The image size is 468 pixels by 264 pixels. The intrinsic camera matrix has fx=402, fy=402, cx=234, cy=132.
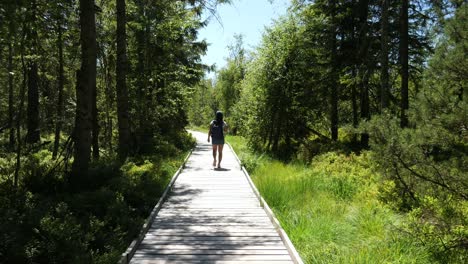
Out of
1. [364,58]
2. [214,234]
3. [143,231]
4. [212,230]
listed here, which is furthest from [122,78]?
[364,58]

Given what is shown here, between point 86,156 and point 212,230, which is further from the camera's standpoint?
point 86,156

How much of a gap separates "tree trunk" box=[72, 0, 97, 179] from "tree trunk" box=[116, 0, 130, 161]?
3596 millimetres

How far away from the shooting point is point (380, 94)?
56.0 ft

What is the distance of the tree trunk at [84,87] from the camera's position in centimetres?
907

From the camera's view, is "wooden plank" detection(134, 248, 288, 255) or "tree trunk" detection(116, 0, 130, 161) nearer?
"wooden plank" detection(134, 248, 288, 255)

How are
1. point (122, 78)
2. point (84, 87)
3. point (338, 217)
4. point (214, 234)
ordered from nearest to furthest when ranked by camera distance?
point (214, 234) → point (338, 217) → point (84, 87) → point (122, 78)

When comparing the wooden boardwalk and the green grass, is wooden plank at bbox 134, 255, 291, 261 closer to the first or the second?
the wooden boardwalk

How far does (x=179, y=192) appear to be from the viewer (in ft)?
33.2

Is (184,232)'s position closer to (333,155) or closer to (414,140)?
(414,140)

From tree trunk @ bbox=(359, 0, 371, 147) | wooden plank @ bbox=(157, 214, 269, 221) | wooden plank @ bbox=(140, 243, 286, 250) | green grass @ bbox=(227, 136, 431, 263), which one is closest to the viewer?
green grass @ bbox=(227, 136, 431, 263)

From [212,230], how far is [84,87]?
15.4 feet

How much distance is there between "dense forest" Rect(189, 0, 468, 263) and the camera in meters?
4.87

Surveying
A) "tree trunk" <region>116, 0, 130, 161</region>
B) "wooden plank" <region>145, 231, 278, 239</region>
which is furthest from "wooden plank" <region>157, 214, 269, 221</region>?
"tree trunk" <region>116, 0, 130, 161</region>

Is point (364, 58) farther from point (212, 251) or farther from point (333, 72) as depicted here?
point (212, 251)
